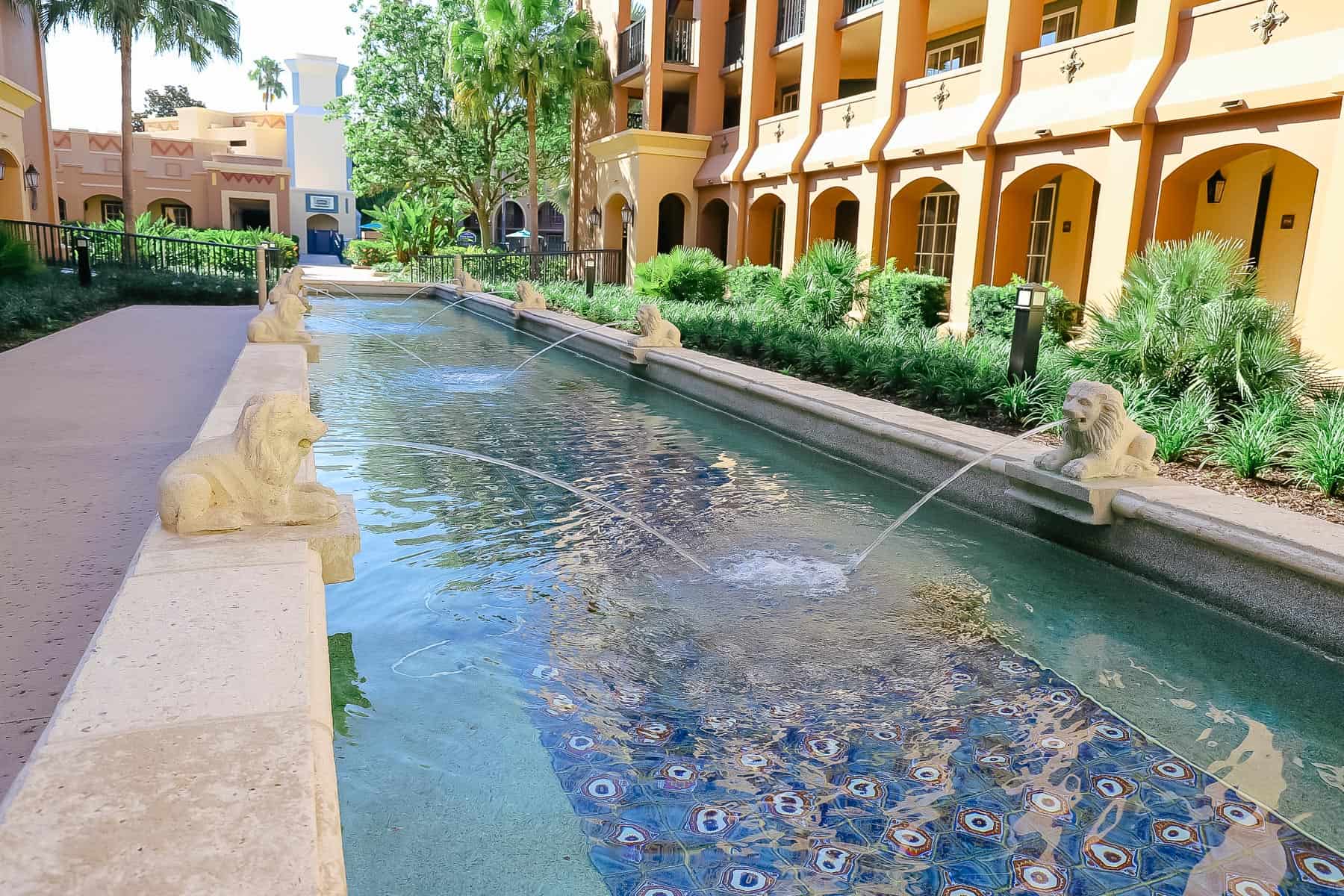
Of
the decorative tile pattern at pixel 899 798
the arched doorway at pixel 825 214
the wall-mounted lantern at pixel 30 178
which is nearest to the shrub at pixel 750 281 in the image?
the arched doorway at pixel 825 214

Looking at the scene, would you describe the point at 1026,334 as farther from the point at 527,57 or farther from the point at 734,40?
the point at 527,57

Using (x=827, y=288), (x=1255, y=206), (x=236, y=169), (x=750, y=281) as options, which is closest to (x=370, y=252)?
(x=236, y=169)

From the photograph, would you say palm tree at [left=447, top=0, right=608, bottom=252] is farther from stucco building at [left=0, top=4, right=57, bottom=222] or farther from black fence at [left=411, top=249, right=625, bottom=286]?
stucco building at [left=0, top=4, right=57, bottom=222]

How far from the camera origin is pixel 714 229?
26.1 meters

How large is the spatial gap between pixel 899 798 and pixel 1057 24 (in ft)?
57.8

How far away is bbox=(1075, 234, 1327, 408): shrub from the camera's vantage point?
291 inches

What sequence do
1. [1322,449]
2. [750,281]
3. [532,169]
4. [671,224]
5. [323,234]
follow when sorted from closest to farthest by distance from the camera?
[1322,449], [750,281], [532,169], [671,224], [323,234]

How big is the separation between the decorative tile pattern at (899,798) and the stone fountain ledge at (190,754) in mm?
967

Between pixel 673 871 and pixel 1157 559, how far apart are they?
147 inches

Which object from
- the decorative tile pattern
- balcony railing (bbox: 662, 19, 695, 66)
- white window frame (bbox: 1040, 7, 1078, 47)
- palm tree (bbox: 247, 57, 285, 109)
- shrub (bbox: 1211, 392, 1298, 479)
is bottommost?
the decorative tile pattern

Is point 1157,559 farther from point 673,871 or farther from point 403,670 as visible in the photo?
point 403,670

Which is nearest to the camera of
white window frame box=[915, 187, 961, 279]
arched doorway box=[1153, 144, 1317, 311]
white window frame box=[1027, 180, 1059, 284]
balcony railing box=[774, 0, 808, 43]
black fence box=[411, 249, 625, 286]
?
arched doorway box=[1153, 144, 1317, 311]

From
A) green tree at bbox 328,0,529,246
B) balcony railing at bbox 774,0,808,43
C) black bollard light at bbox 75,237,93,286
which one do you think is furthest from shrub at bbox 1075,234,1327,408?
green tree at bbox 328,0,529,246

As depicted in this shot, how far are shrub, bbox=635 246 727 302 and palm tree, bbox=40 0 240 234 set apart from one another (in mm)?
13815
